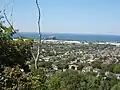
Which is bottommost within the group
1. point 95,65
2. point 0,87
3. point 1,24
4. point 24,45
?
point 95,65

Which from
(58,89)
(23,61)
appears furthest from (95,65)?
(23,61)

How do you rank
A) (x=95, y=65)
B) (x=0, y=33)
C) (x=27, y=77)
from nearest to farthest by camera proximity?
(x=27, y=77) < (x=0, y=33) < (x=95, y=65)

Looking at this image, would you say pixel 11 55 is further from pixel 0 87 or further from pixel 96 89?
pixel 96 89

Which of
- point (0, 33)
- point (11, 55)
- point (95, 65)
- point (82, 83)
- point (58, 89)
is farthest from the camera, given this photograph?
point (95, 65)

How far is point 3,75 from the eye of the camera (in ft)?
24.1

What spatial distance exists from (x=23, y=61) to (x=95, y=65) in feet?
148

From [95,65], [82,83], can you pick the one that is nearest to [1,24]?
[82,83]

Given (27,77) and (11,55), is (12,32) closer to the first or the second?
(11,55)

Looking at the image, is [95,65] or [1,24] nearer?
[1,24]

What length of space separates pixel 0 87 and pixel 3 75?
0.98ft

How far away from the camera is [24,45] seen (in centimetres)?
950

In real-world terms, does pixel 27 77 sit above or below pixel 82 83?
above

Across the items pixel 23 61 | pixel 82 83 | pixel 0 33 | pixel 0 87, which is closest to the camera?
pixel 0 87

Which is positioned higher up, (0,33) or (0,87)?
(0,33)
